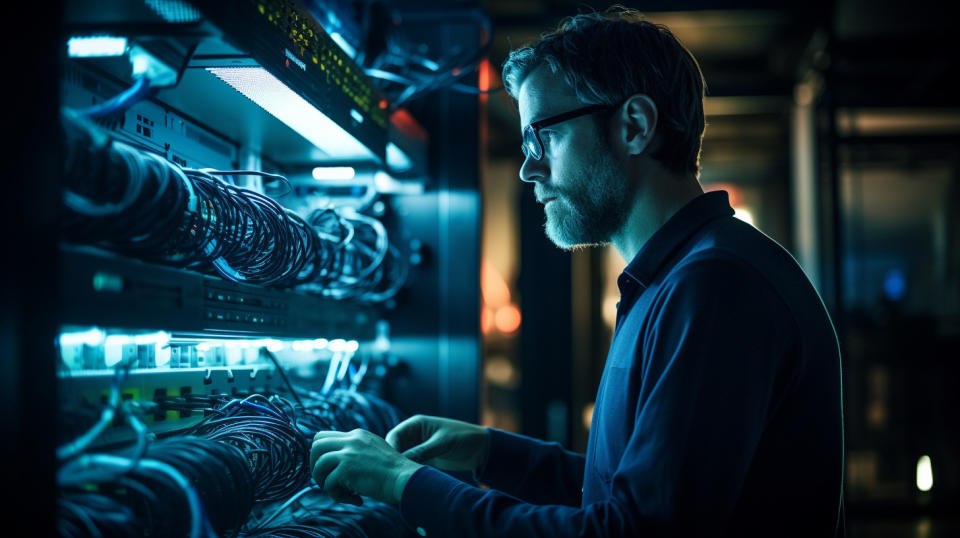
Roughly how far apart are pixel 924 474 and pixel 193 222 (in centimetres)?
502

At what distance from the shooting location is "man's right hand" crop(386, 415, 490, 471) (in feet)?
4.34

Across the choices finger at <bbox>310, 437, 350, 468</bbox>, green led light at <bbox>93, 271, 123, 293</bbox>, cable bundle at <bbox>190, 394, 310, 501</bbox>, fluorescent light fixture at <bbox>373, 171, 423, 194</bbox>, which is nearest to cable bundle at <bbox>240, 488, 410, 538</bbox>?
cable bundle at <bbox>190, 394, 310, 501</bbox>

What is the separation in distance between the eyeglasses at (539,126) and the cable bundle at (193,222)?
14.7 inches

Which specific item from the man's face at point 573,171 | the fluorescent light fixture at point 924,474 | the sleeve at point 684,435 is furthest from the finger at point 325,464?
the fluorescent light fixture at point 924,474

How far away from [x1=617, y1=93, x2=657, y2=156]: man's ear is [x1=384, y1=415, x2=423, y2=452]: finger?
586 millimetres

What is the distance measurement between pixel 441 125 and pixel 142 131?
3.26ft

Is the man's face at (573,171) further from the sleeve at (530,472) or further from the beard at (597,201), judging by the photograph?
the sleeve at (530,472)

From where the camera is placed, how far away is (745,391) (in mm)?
905

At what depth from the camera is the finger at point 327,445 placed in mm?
1058

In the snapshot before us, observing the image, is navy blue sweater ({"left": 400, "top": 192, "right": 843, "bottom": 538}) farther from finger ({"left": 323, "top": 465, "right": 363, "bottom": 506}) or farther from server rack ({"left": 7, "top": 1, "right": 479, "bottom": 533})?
server rack ({"left": 7, "top": 1, "right": 479, "bottom": 533})

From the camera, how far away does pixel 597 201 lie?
126 cm

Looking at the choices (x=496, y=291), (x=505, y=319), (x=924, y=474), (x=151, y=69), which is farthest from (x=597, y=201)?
(x=505, y=319)

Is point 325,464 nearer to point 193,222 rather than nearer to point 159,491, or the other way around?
point 159,491

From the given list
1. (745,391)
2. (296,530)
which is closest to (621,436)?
(745,391)
